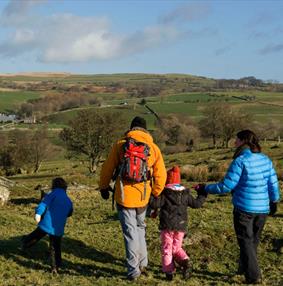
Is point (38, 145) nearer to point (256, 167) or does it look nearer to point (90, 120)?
point (90, 120)

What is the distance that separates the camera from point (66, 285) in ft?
26.1

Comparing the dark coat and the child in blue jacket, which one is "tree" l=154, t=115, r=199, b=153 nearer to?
the child in blue jacket

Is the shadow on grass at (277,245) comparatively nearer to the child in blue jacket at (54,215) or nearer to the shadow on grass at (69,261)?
the shadow on grass at (69,261)

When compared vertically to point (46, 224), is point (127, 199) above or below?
above

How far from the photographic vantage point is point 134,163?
25.2 ft

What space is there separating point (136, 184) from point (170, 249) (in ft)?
4.60

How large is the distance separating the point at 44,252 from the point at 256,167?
15.4 feet

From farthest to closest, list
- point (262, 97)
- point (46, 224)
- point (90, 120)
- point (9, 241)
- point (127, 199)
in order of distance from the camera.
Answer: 1. point (262, 97)
2. point (90, 120)
3. point (9, 241)
4. point (46, 224)
5. point (127, 199)

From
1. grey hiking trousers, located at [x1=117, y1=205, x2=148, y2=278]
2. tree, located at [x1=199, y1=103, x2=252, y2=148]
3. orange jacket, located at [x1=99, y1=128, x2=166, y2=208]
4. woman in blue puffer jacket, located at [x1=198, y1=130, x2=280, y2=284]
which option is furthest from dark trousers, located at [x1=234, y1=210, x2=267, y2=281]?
tree, located at [x1=199, y1=103, x2=252, y2=148]

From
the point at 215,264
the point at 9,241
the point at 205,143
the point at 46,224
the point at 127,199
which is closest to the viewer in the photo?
the point at 127,199

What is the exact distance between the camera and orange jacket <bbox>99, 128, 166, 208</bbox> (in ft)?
25.7

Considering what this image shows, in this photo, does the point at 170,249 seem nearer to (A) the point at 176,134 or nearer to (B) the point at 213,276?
(B) the point at 213,276

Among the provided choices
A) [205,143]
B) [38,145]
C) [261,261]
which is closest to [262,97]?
[205,143]

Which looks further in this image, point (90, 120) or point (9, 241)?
point (90, 120)
